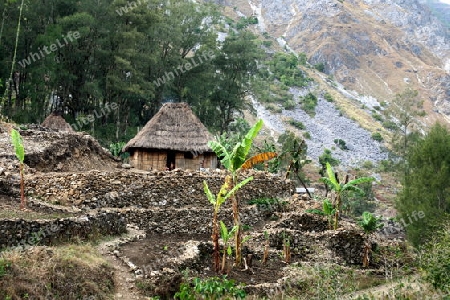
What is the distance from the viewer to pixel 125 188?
16.3 metres

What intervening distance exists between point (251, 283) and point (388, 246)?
23.2 ft

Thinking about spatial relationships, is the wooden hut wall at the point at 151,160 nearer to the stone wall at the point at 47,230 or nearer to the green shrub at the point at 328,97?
the stone wall at the point at 47,230

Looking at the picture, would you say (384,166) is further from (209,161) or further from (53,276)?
(53,276)

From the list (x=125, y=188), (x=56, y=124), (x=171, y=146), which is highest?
(x=56, y=124)

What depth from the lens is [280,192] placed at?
66.4 ft

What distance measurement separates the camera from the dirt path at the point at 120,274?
407 inches

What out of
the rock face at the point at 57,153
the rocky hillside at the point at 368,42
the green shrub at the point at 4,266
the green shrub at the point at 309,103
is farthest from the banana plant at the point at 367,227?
the rocky hillside at the point at 368,42

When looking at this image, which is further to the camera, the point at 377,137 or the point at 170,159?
the point at 377,137

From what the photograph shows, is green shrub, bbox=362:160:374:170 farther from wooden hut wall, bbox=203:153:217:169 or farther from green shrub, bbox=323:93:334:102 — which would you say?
wooden hut wall, bbox=203:153:217:169

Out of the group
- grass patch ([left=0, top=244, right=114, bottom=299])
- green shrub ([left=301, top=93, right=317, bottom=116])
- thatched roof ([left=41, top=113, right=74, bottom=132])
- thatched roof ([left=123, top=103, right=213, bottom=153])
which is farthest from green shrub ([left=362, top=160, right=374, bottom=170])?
grass patch ([left=0, top=244, right=114, bottom=299])

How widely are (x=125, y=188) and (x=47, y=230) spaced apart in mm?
4830

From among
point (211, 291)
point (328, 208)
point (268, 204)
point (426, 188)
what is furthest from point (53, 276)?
point (426, 188)

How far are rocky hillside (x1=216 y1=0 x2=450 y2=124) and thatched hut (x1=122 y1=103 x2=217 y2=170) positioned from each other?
7450 centimetres

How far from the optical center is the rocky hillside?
330 feet
